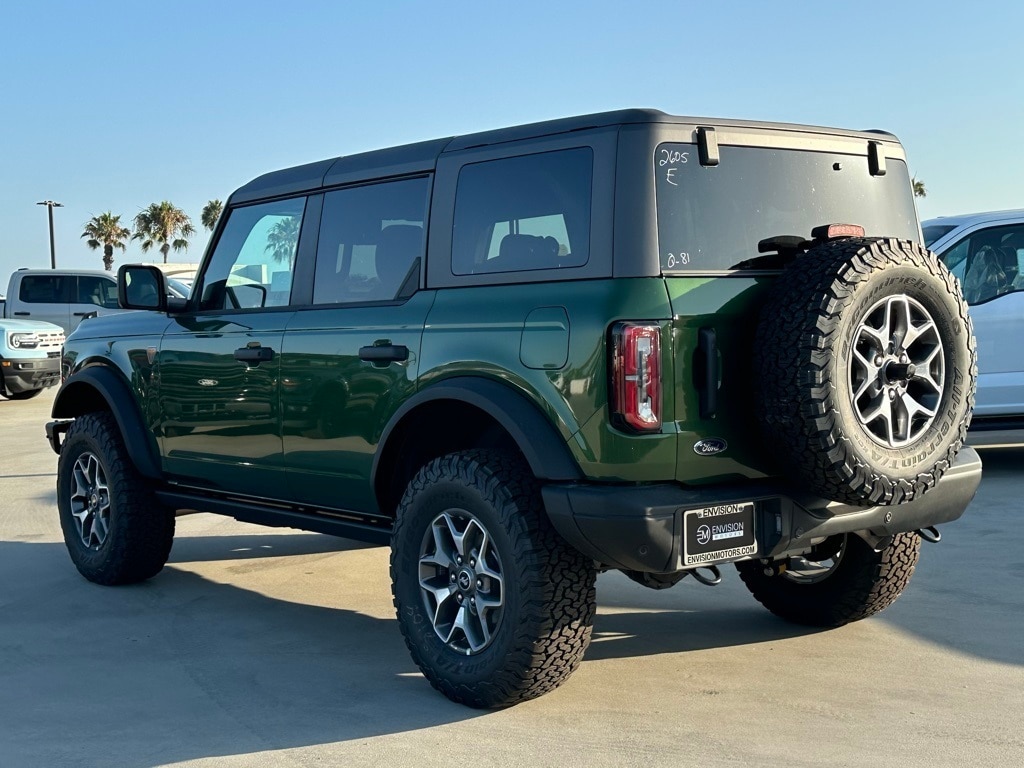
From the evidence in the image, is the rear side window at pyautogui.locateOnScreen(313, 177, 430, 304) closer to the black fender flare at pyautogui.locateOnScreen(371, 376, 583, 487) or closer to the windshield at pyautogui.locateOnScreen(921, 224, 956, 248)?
the black fender flare at pyautogui.locateOnScreen(371, 376, 583, 487)

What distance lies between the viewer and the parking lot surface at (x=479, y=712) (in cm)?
393

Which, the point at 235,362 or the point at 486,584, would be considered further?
the point at 235,362

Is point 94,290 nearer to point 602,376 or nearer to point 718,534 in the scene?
point 602,376

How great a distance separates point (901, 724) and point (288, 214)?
131 inches

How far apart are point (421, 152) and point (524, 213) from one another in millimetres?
701

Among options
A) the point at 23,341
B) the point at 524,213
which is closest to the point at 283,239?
the point at 524,213

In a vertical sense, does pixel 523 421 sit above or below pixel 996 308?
below

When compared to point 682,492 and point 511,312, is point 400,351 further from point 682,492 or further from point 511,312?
point 682,492

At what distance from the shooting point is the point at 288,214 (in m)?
5.61

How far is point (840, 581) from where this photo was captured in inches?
206

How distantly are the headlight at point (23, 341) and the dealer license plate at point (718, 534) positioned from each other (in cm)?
1616

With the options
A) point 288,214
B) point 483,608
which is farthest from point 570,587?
point 288,214

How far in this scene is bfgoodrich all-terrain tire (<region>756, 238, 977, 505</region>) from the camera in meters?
3.85

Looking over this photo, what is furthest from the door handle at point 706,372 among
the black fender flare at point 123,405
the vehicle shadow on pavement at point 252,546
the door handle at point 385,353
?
the vehicle shadow on pavement at point 252,546
